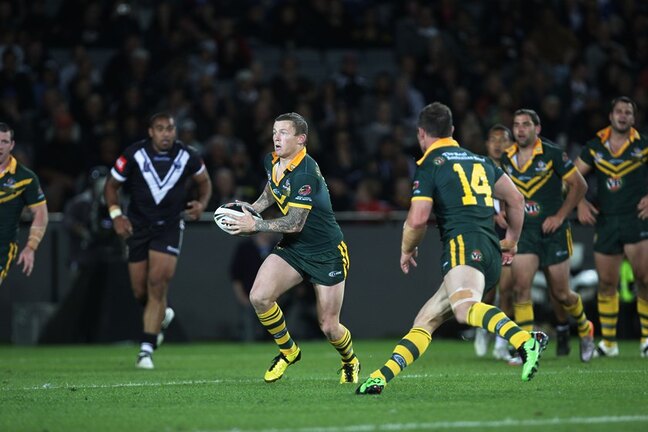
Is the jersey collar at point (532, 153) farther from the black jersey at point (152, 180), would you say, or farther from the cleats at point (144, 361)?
the cleats at point (144, 361)

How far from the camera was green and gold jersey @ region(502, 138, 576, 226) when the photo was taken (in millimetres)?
12444

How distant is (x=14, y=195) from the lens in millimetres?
12031

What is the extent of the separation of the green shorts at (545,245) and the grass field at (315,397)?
111 cm

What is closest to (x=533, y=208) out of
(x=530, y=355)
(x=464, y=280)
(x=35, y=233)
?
(x=464, y=280)

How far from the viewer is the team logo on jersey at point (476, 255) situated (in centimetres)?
848

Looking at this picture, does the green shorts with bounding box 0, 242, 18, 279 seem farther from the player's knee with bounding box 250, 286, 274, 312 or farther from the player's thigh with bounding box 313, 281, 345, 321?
the player's thigh with bounding box 313, 281, 345, 321

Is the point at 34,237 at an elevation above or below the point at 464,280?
below

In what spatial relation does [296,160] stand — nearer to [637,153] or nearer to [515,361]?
[515,361]

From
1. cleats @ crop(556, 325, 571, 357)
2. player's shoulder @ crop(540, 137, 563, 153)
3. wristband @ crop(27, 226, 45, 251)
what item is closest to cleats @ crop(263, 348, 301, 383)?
wristband @ crop(27, 226, 45, 251)

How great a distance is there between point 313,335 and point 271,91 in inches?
182

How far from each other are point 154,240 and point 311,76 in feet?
33.5

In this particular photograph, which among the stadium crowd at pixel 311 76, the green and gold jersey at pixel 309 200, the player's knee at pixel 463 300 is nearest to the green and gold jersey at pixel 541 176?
the green and gold jersey at pixel 309 200

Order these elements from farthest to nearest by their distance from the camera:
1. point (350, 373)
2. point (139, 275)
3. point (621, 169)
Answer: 1. point (621, 169)
2. point (139, 275)
3. point (350, 373)

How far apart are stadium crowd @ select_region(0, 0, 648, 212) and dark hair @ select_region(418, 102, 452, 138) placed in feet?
30.4
